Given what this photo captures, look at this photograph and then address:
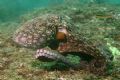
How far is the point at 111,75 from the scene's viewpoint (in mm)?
12742

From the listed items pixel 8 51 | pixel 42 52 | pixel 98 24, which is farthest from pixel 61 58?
pixel 98 24

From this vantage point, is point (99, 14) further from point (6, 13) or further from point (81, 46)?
point (6, 13)

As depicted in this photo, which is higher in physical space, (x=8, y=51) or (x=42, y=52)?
(x=42, y=52)

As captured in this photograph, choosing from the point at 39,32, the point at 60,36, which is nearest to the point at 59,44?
the point at 60,36

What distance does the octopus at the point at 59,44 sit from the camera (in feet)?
43.2

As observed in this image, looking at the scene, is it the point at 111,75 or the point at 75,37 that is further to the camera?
the point at 75,37

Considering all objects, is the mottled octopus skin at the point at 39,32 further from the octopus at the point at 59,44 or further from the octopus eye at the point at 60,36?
the octopus eye at the point at 60,36

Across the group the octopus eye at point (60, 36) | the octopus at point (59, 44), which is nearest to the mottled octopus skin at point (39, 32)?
the octopus at point (59, 44)

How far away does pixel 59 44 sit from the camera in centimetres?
1627

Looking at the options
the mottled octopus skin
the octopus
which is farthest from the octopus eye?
the mottled octopus skin

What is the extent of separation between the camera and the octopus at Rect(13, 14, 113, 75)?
519 inches

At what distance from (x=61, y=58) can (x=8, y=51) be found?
4.57 m

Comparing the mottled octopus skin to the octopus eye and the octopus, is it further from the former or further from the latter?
the octopus eye

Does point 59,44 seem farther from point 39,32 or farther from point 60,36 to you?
point 39,32
